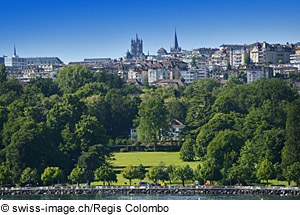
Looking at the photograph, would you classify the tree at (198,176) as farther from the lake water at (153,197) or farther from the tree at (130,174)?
the lake water at (153,197)

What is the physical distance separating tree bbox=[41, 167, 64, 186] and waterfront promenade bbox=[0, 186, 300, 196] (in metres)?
2.20

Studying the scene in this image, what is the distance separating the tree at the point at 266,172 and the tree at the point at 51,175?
61.8ft


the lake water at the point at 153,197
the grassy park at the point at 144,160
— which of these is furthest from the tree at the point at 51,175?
the lake water at the point at 153,197

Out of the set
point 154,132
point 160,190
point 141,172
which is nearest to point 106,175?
point 141,172

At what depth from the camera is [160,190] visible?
65750mm

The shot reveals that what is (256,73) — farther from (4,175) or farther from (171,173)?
(4,175)

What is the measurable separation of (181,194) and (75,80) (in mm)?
76683

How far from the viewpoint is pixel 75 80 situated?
13850 centimetres

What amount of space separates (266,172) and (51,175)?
20.3 metres

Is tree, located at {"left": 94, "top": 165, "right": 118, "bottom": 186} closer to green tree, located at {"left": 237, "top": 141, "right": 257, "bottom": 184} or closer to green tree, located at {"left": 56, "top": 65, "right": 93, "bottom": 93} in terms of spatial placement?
green tree, located at {"left": 237, "top": 141, "right": 257, "bottom": 184}

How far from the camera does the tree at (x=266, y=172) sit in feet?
219

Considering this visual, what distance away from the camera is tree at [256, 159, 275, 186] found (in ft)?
219

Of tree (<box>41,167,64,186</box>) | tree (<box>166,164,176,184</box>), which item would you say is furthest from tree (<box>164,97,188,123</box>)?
tree (<box>41,167,64,186</box>)
